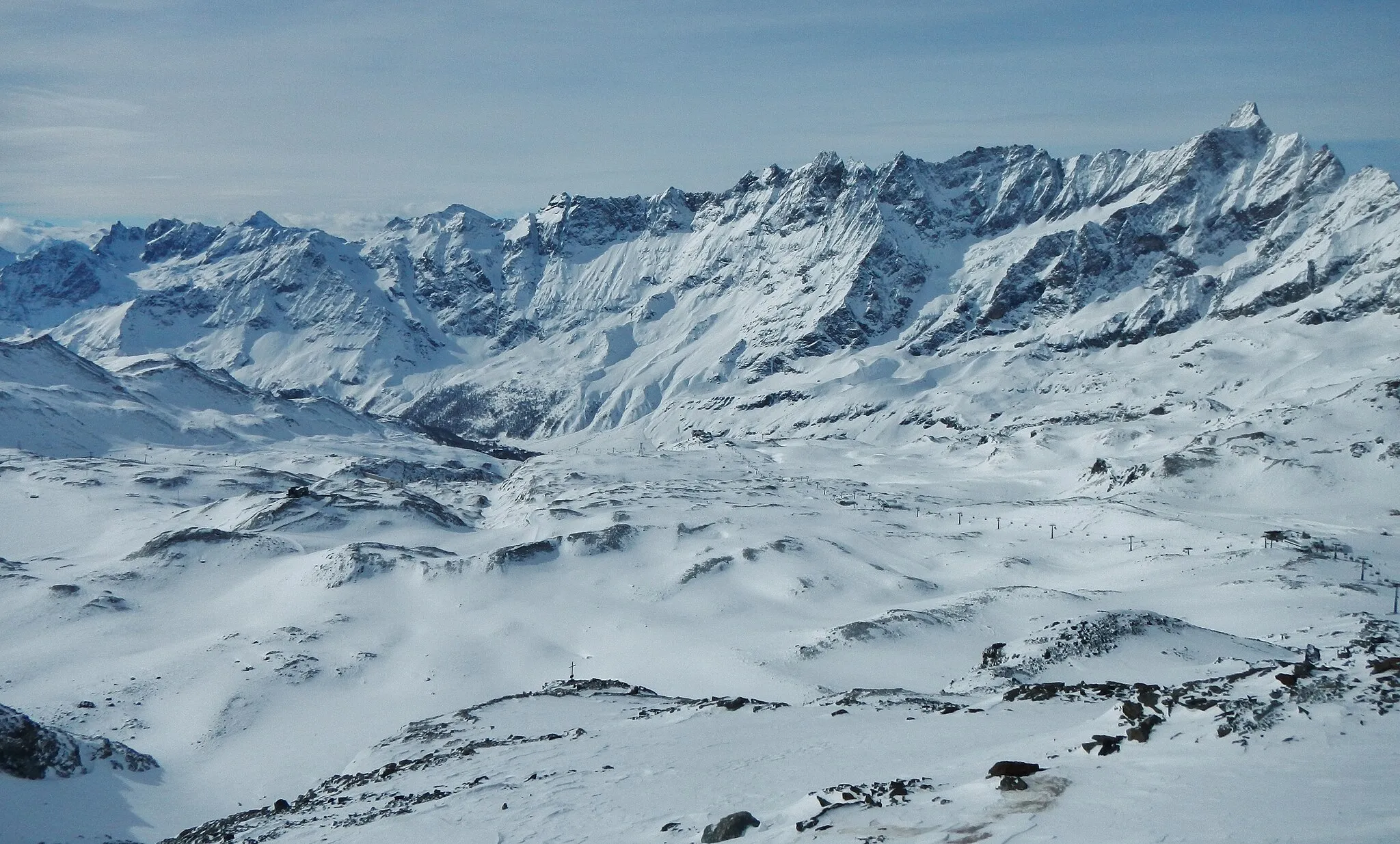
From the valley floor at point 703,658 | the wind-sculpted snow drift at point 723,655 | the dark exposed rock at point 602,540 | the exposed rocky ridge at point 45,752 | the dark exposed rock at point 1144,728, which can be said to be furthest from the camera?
the dark exposed rock at point 602,540

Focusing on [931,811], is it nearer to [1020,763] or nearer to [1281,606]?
[1020,763]

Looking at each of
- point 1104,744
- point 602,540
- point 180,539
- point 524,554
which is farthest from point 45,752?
point 602,540

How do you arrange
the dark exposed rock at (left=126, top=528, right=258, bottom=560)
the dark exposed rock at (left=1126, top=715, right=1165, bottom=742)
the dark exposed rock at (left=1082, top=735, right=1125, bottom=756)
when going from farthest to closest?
the dark exposed rock at (left=126, top=528, right=258, bottom=560) → the dark exposed rock at (left=1126, top=715, right=1165, bottom=742) → the dark exposed rock at (left=1082, top=735, right=1125, bottom=756)

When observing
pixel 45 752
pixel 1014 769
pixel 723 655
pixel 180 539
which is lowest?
pixel 180 539

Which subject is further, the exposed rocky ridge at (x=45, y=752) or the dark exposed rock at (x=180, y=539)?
the dark exposed rock at (x=180, y=539)

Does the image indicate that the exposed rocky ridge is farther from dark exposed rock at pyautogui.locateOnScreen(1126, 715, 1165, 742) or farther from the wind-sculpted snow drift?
dark exposed rock at pyautogui.locateOnScreen(1126, 715, 1165, 742)

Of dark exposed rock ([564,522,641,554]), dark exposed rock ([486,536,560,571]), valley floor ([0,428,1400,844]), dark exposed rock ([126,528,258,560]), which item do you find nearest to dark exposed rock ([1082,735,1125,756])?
valley floor ([0,428,1400,844])

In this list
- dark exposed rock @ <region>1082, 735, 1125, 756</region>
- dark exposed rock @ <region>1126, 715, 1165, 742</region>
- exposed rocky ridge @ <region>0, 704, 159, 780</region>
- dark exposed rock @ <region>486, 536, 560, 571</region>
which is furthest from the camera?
dark exposed rock @ <region>486, 536, 560, 571</region>

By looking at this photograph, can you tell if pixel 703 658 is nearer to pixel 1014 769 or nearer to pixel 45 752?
pixel 45 752

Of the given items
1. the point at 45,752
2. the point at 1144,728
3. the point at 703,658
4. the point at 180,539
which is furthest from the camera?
the point at 180,539

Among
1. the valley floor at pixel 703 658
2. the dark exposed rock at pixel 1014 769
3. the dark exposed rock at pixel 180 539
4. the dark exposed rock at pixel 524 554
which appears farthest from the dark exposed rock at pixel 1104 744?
the dark exposed rock at pixel 180 539

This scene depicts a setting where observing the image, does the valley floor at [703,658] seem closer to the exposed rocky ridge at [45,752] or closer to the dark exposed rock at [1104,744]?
the dark exposed rock at [1104,744]
